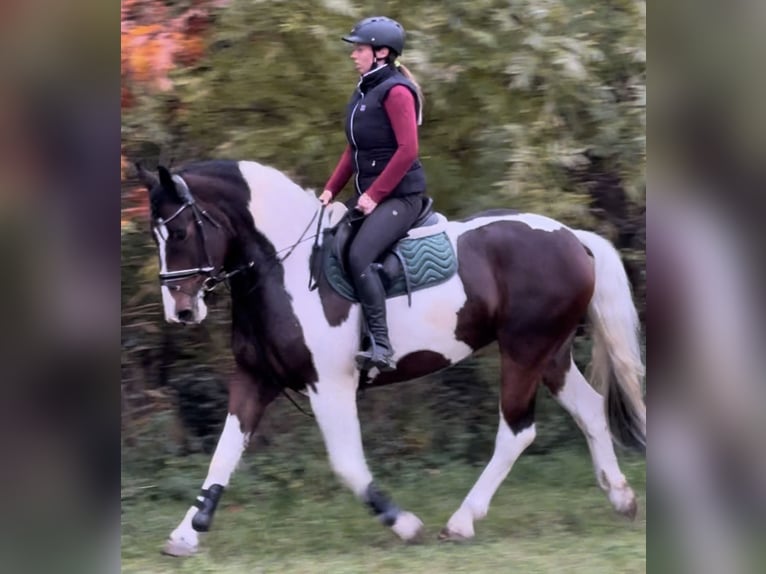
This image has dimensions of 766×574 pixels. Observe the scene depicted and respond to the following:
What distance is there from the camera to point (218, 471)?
19.2ft

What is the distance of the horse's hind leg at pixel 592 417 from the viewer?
6.01 meters

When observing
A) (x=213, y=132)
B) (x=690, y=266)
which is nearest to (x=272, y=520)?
(x=213, y=132)

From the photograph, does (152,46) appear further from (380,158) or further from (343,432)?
(343,432)

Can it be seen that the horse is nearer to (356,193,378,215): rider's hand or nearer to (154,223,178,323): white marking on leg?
(154,223,178,323): white marking on leg

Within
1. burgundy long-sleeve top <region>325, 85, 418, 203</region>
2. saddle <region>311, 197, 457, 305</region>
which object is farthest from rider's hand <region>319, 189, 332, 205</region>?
burgundy long-sleeve top <region>325, 85, 418, 203</region>

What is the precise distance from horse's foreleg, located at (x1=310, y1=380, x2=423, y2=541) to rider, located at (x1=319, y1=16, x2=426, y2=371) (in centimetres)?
31

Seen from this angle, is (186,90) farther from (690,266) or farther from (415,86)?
(690,266)

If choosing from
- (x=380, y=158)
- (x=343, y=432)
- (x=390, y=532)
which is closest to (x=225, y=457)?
(x=343, y=432)

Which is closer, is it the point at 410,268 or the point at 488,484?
the point at 410,268

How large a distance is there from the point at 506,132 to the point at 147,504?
9.50 feet

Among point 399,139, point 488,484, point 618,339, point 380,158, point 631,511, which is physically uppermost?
point 399,139

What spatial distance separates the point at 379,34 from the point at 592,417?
240 cm

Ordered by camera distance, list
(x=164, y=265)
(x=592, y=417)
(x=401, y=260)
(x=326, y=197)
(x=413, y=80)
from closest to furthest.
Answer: (x=164, y=265), (x=401, y=260), (x=413, y=80), (x=326, y=197), (x=592, y=417)

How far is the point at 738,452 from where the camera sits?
491 cm
